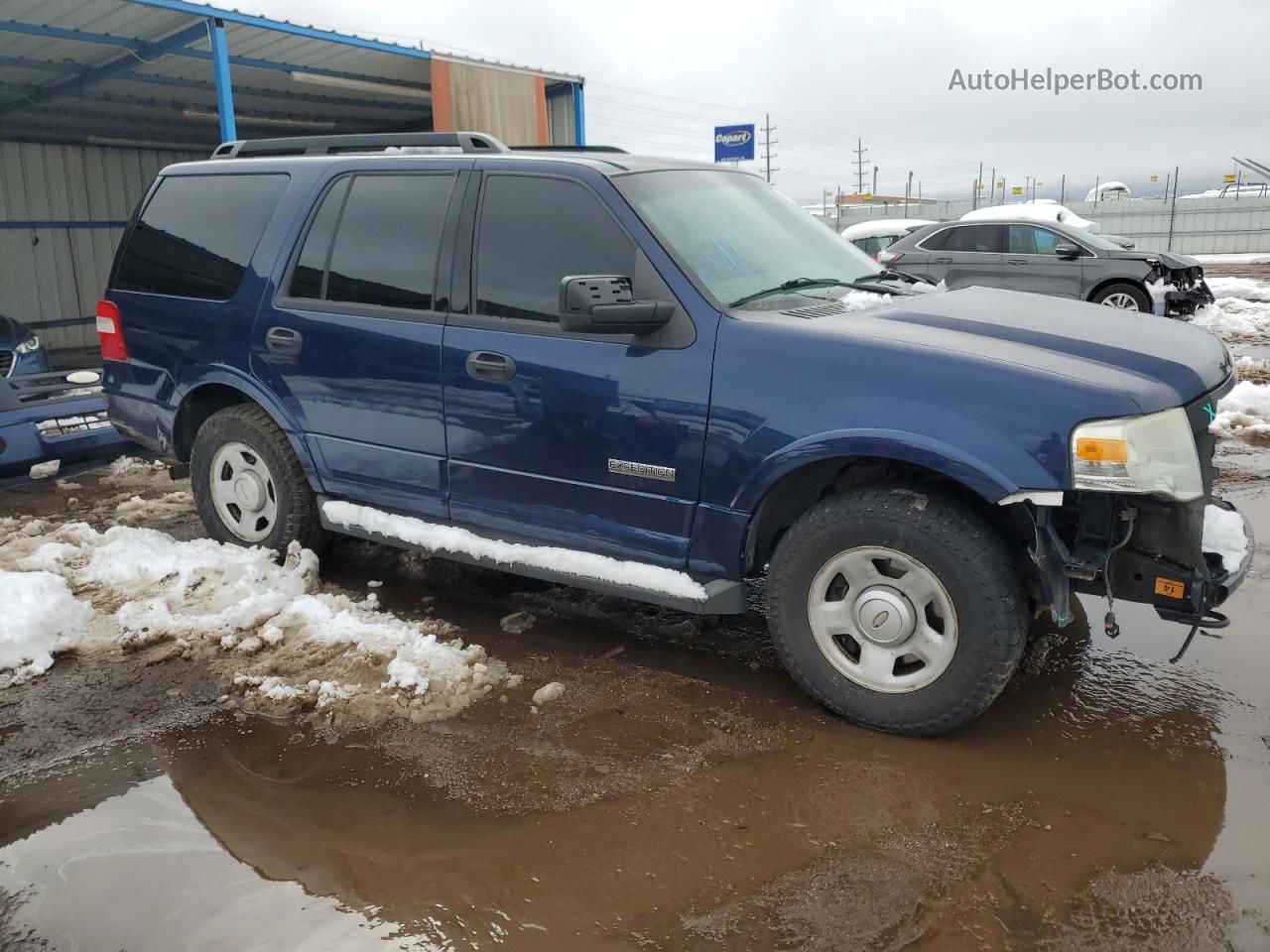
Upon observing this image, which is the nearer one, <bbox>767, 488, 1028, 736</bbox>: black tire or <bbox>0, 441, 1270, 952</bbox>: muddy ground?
<bbox>0, 441, 1270, 952</bbox>: muddy ground

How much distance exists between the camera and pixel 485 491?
3.82 metres

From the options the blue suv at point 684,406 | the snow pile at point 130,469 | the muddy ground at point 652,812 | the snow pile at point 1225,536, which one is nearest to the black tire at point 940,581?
the blue suv at point 684,406

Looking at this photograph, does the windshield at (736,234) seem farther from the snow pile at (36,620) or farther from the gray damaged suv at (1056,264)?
the gray damaged suv at (1056,264)

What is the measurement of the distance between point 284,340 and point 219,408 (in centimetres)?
79

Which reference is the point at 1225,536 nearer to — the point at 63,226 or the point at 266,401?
the point at 266,401

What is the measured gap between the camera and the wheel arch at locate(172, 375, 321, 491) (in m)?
4.35

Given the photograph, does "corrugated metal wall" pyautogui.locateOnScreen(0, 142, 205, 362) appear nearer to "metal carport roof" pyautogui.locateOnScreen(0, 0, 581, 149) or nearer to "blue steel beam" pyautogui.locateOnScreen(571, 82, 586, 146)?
"metal carport roof" pyautogui.locateOnScreen(0, 0, 581, 149)

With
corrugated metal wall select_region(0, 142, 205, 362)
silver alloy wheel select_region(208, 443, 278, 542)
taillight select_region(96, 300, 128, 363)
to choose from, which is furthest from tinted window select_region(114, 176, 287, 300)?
corrugated metal wall select_region(0, 142, 205, 362)

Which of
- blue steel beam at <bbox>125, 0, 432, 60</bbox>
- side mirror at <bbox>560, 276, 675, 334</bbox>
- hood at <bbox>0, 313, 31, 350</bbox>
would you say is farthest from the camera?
blue steel beam at <bbox>125, 0, 432, 60</bbox>

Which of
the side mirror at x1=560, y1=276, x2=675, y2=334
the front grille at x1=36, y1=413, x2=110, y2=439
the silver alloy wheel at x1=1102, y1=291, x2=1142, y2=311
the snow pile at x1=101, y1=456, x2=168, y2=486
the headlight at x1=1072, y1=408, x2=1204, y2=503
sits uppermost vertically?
the side mirror at x1=560, y1=276, x2=675, y2=334

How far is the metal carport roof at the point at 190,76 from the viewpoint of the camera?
9984mm

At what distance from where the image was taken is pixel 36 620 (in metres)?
3.94

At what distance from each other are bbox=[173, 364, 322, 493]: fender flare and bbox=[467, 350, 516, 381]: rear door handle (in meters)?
1.08

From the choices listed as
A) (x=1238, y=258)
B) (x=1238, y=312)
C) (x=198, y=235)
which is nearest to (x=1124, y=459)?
(x=198, y=235)
